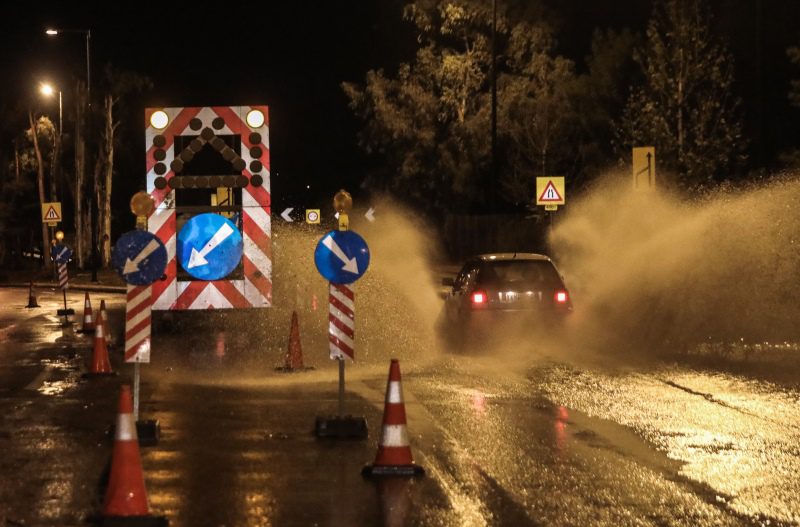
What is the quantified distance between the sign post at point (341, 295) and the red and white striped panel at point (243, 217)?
2712 millimetres

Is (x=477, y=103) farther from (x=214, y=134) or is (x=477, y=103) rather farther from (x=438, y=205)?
(x=214, y=134)

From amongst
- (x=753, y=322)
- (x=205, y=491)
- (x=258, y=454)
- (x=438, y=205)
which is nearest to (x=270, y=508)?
(x=205, y=491)

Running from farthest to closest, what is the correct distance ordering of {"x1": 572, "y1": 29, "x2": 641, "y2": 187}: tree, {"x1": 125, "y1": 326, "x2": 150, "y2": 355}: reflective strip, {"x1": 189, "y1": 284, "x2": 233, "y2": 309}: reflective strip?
1. {"x1": 572, "y1": 29, "x2": 641, "y2": 187}: tree
2. {"x1": 189, "y1": 284, "x2": 233, "y2": 309}: reflective strip
3. {"x1": 125, "y1": 326, "x2": 150, "y2": 355}: reflective strip

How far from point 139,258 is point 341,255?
1781mm

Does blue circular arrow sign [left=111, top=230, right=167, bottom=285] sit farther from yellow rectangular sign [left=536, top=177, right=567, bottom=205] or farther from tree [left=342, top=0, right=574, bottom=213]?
tree [left=342, top=0, right=574, bottom=213]

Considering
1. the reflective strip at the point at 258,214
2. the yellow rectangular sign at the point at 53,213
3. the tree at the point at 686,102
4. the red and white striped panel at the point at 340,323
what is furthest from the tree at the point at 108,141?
the red and white striped panel at the point at 340,323

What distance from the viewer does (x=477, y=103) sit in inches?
1854

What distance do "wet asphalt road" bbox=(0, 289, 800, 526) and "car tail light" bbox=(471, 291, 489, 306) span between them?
48.5 inches

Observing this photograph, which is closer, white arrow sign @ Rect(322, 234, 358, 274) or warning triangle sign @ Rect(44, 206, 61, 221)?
white arrow sign @ Rect(322, 234, 358, 274)

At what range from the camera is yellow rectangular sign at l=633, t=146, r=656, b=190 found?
2173 centimetres

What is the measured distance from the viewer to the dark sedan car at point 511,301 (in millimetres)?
18297

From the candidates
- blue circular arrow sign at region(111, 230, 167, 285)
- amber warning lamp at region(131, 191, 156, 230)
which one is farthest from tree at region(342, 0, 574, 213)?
blue circular arrow sign at region(111, 230, 167, 285)

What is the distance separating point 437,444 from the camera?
1036 cm

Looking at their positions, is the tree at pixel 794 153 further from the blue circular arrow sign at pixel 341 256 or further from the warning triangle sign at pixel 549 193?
the blue circular arrow sign at pixel 341 256
